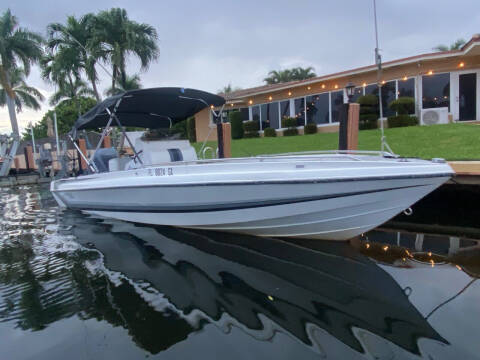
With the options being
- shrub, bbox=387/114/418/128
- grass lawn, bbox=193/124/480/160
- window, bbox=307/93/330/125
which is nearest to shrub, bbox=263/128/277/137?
window, bbox=307/93/330/125

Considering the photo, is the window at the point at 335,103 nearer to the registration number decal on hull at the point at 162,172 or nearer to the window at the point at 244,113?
the window at the point at 244,113

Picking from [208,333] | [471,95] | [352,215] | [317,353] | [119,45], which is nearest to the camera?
[317,353]

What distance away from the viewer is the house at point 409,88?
38.5 ft

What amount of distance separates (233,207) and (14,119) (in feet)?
85.9

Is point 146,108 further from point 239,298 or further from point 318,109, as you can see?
point 318,109

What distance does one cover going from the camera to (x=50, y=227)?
623 cm

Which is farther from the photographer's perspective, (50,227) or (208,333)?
(50,227)

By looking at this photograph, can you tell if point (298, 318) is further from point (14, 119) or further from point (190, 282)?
point (14, 119)

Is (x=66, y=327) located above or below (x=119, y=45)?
below

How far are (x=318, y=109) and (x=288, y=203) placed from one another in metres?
12.2

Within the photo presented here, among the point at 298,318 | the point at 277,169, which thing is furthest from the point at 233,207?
the point at 298,318

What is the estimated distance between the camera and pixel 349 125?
606 cm

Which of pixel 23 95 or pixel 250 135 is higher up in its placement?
pixel 23 95

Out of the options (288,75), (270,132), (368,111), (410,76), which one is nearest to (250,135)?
(270,132)
